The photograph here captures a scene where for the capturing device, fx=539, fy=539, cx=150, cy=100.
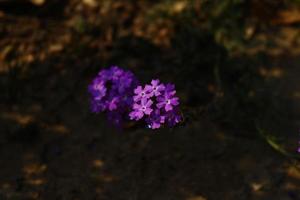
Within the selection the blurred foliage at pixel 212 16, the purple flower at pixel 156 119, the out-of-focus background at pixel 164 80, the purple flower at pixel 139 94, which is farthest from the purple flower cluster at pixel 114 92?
the blurred foliage at pixel 212 16

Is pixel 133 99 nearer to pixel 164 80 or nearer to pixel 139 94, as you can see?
pixel 139 94

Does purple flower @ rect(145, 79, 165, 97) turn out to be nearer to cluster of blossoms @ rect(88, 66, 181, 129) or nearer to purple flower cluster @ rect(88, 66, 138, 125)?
cluster of blossoms @ rect(88, 66, 181, 129)

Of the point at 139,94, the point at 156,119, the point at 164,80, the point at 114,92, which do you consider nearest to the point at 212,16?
the point at 164,80

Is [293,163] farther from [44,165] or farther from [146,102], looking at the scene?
[44,165]

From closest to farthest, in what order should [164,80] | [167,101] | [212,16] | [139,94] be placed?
[167,101] < [139,94] < [164,80] < [212,16]

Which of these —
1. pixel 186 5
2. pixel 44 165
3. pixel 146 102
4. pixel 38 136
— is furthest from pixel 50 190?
pixel 186 5

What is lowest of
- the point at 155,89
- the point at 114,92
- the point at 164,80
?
the point at 155,89

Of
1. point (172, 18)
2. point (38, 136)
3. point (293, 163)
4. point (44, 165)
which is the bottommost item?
point (293, 163)

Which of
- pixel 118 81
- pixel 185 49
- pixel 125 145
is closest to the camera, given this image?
pixel 118 81
